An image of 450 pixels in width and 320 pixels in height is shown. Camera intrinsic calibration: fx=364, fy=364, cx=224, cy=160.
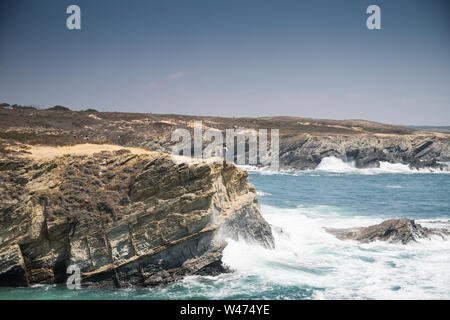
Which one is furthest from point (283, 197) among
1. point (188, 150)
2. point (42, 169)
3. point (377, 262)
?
point (188, 150)

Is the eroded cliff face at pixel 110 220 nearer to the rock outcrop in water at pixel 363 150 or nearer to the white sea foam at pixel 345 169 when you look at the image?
the white sea foam at pixel 345 169

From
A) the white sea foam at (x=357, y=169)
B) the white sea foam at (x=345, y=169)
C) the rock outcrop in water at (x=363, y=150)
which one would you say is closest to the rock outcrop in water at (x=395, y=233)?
the white sea foam at (x=345, y=169)

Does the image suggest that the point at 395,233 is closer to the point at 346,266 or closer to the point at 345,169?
the point at 346,266

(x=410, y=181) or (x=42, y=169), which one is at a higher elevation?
(x=42, y=169)

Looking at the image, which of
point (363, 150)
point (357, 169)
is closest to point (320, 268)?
point (357, 169)

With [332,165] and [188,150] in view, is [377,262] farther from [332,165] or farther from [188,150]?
[332,165]
